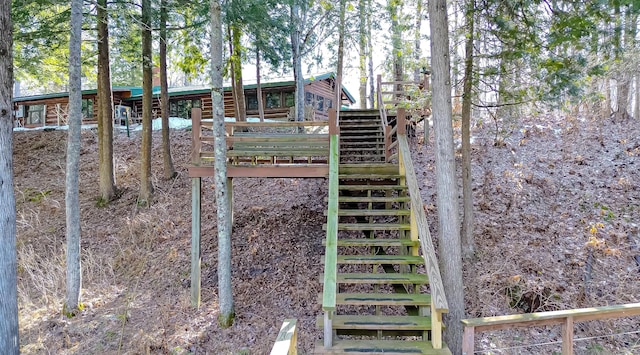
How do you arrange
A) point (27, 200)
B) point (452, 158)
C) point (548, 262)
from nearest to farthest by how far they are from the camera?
1. point (452, 158)
2. point (548, 262)
3. point (27, 200)

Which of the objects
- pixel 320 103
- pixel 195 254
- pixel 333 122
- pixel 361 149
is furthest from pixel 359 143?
pixel 320 103

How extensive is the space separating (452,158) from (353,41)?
11.7m

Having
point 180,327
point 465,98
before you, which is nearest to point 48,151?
point 180,327

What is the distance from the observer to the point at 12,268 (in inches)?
149

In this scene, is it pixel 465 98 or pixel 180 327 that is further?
pixel 465 98

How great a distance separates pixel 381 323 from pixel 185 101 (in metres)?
20.1

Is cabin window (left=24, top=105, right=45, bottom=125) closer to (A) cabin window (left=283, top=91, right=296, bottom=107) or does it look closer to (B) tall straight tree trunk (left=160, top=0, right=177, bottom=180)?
(A) cabin window (left=283, top=91, right=296, bottom=107)

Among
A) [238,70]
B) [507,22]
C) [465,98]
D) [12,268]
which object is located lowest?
[12,268]

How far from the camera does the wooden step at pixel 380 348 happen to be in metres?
3.98

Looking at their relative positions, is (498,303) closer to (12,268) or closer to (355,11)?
(12,268)

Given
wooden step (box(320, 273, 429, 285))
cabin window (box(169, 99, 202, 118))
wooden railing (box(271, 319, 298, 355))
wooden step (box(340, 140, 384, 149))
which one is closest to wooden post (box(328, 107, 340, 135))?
wooden step (box(320, 273, 429, 285))

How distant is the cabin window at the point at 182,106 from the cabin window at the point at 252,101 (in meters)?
3.18

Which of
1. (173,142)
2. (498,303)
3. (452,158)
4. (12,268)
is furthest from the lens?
(173,142)

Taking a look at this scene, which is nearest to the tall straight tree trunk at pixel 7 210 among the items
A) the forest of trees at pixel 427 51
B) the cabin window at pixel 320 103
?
the forest of trees at pixel 427 51
